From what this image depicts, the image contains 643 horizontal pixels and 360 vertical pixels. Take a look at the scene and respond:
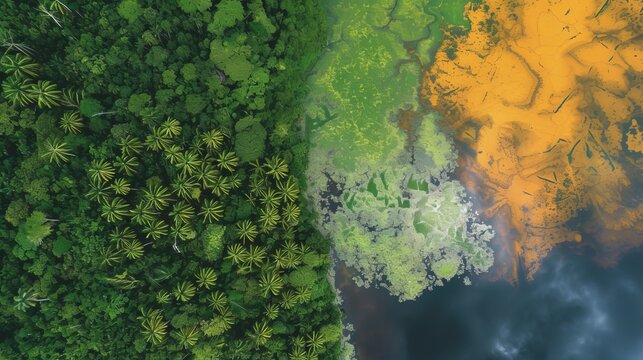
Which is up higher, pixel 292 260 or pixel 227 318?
pixel 292 260

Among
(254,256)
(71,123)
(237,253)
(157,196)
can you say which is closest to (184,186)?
(157,196)

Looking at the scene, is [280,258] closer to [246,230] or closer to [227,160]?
[246,230]

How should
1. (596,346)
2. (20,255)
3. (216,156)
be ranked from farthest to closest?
(596,346) → (216,156) → (20,255)

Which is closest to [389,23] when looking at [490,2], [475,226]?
[490,2]

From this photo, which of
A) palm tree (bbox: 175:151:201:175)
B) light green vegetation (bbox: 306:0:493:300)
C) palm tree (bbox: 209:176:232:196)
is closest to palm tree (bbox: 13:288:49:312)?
palm tree (bbox: 175:151:201:175)

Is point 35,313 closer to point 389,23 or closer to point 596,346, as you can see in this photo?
point 389,23

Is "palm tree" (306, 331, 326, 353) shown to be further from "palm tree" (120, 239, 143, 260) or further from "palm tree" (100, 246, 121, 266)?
"palm tree" (100, 246, 121, 266)
